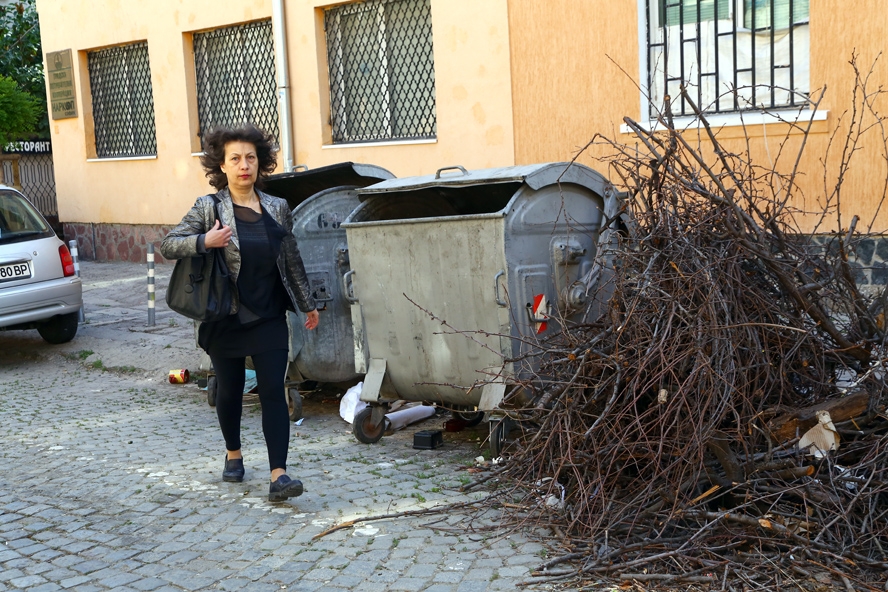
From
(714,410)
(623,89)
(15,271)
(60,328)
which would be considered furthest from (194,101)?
(714,410)

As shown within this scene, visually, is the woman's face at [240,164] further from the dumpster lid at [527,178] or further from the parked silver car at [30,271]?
the parked silver car at [30,271]

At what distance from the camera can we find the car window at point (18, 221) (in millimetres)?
9367

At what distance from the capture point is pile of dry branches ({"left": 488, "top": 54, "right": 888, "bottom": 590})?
3.74m

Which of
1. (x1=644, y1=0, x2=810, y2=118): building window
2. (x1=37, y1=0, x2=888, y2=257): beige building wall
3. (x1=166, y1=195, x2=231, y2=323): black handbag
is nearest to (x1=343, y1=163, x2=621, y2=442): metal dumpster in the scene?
(x1=166, y1=195, x2=231, y2=323): black handbag

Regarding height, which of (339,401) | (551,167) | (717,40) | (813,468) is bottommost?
(339,401)

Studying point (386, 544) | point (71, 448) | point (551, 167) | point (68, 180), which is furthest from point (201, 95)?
point (386, 544)

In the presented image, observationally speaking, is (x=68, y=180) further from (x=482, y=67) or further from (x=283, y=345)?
(x=283, y=345)

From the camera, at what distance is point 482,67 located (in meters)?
10.5

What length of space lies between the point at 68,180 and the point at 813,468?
49.2ft

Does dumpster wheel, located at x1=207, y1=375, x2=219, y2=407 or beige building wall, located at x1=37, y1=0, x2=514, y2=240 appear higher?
beige building wall, located at x1=37, y1=0, x2=514, y2=240

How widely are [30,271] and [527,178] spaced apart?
231 inches

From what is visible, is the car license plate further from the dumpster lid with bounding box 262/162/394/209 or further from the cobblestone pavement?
the dumpster lid with bounding box 262/162/394/209

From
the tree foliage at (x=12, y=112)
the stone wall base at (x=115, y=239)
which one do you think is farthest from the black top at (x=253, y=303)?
the tree foliage at (x=12, y=112)

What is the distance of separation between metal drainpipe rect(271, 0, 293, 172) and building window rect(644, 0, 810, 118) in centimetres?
504
